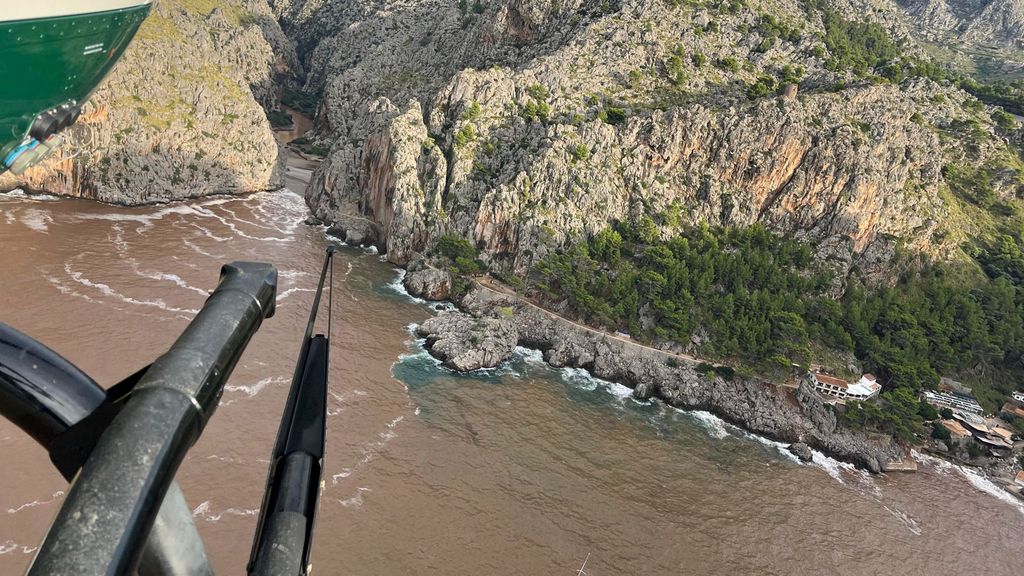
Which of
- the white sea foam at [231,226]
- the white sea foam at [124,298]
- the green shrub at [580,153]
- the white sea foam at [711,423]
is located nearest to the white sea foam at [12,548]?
the white sea foam at [124,298]

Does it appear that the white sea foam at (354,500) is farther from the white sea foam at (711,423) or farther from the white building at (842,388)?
the white building at (842,388)

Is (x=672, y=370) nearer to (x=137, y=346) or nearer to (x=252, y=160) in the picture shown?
(x=137, y=346)

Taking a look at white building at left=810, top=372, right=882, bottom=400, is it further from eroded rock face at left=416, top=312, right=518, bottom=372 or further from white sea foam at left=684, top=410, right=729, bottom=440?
eroded rock face at left=416, top=312, right=518, bottom=372

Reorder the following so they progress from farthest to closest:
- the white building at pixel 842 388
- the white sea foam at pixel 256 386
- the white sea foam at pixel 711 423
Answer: the white building at pixel 842 388
the white sea foam at pixel 711 423
the white sea foam at pixel 256 386

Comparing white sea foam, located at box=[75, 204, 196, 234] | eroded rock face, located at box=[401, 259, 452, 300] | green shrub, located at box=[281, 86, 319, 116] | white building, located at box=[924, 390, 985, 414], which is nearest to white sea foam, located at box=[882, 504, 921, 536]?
white building, located at box=[924, 390, 985, 414]

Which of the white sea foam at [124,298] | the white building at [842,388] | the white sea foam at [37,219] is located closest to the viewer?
the white sea foam at [124,298]

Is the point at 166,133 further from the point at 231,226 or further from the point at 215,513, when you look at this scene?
the point at 215,513
